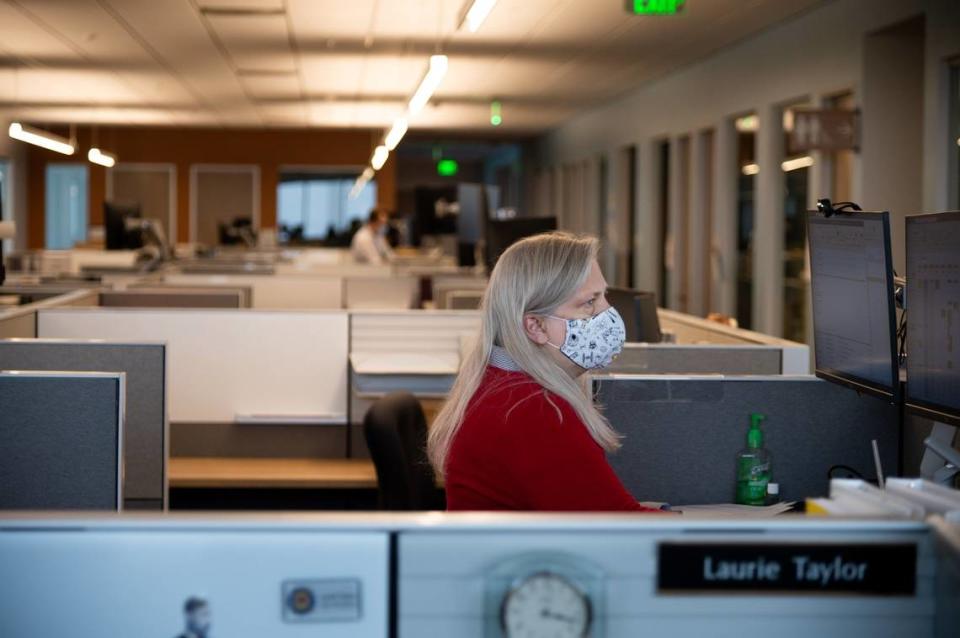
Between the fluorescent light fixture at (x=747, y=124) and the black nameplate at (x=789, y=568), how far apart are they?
8.61 m

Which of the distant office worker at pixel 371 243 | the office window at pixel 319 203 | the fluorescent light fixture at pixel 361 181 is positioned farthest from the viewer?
the office window at pixel 319 203

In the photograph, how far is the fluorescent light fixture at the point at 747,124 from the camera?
9.57m

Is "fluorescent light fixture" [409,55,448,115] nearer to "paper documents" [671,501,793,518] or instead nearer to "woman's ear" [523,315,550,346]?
"paper documents" [671,501,793,518]

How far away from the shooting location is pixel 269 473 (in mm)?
4020

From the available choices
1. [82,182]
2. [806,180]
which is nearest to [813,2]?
[806,180]

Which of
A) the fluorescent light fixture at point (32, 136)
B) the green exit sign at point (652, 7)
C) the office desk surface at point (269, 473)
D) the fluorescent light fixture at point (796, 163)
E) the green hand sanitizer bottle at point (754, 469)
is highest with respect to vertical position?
the fluorescent light fixture at point (32, 136)

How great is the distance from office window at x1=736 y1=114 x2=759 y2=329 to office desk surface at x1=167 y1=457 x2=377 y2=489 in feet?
19.5

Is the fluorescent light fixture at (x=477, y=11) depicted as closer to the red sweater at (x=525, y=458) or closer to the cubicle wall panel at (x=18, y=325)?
the cubicle wall panel at (x=18, y=325)

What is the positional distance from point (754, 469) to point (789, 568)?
58.2 inches

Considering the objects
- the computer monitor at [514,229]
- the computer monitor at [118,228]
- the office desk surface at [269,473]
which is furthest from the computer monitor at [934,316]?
the computer monitor at [118,228]

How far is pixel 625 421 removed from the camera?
257cm

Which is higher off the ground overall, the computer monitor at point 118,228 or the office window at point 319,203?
the office window at point 319,203

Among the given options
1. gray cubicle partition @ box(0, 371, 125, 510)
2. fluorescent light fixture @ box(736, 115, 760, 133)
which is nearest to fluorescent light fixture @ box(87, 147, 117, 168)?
fluorescent light fixture @ box(736, 115, 760, 133)

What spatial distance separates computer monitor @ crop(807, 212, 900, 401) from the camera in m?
2.13
